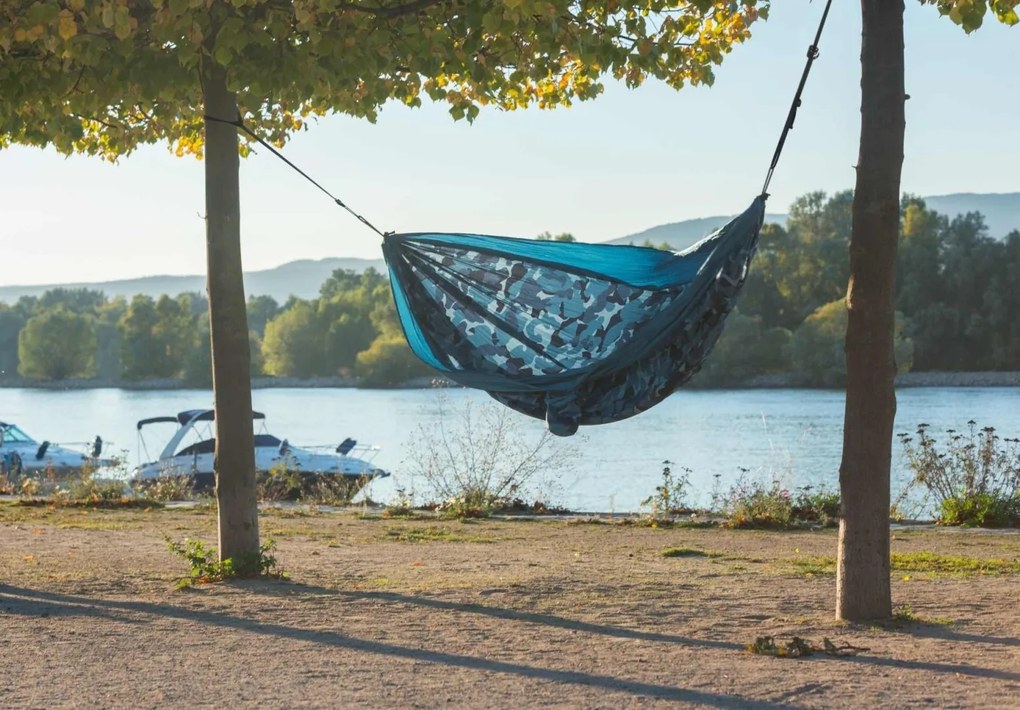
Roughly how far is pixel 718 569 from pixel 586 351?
1.91 m

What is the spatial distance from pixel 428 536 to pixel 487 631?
4676mm

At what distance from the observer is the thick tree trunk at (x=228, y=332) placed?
794 cm

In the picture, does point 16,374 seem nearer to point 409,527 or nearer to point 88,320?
point 88,320

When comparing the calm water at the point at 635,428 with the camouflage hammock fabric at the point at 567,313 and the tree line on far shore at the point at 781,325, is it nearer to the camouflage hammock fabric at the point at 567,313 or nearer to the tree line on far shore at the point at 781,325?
the tree line on far shore at the point at 781,325

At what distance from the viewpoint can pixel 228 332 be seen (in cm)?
794

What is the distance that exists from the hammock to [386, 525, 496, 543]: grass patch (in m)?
3.05

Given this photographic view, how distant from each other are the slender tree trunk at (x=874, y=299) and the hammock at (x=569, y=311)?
53 centimetres

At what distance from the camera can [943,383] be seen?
57.1 metres

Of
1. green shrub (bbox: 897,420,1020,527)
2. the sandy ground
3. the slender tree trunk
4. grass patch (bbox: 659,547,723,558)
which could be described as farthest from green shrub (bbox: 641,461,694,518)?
the slender tree trunk

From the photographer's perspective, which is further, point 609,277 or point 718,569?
point 718,569

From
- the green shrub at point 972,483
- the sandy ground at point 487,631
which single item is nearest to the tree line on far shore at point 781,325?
the green shrub at point 972,483

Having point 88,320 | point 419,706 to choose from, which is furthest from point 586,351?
point 88,320

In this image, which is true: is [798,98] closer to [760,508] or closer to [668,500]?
[760,508]

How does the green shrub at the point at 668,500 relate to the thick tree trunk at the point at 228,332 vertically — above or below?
below
